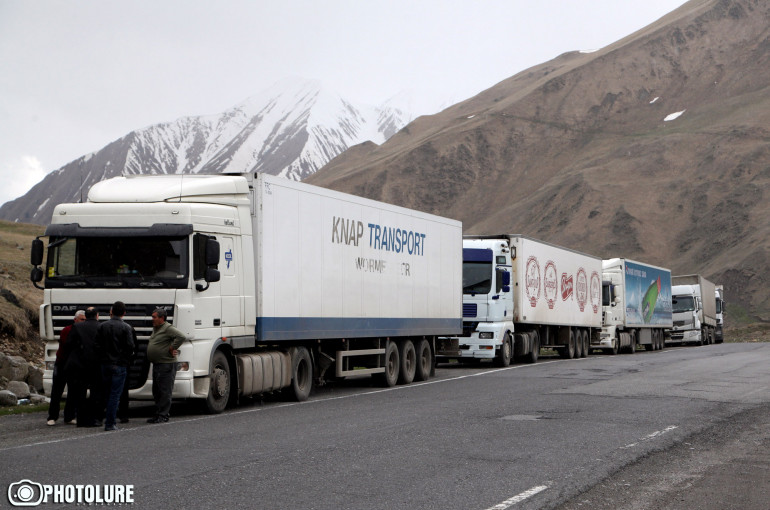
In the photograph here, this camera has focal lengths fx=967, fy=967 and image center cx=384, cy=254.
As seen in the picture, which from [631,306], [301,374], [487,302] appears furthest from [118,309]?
[631,306]

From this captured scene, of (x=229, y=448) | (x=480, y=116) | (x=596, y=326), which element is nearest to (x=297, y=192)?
(x=229, y=448)

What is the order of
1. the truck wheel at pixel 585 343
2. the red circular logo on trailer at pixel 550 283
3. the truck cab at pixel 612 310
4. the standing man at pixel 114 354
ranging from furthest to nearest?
1. the truck cab at pixel 612 310
2. the truck wheel at pixel 585 343
3. the red circular logo on trailer at pixel 550 283
4. the standing man at pixel 114 354

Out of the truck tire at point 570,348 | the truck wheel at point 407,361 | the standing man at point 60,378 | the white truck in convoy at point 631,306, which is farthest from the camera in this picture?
the white truck in convoy at point 631,306

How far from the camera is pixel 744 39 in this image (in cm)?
11556

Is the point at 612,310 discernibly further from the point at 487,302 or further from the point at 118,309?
the point at 118,309

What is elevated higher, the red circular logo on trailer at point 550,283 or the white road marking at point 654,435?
the red circular logo on trailer at point 550,283

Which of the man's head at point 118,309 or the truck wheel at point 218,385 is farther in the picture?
the truck wheel at point 218,385

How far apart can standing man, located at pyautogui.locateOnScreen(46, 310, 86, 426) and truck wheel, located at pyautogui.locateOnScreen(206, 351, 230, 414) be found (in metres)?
2.02

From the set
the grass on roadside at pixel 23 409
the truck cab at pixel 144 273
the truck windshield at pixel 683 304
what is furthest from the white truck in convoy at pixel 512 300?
the truck windshield at pixel 683 304

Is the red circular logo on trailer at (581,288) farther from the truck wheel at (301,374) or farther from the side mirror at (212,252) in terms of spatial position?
the side mirror at (212,252)

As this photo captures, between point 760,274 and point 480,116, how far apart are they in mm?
52576

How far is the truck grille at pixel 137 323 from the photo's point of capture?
14.0 metres

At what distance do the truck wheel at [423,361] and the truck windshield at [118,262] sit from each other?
912cm

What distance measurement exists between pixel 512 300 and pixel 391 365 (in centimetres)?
811
